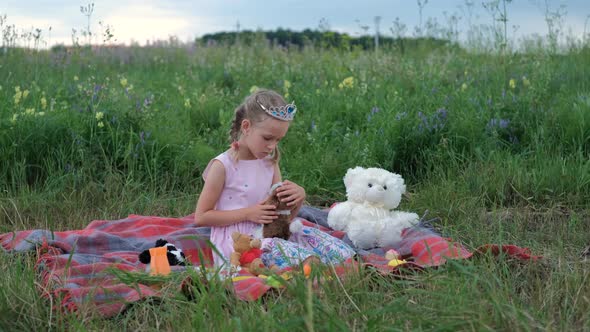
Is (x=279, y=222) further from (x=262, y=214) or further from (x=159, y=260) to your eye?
(x=159, y=260)

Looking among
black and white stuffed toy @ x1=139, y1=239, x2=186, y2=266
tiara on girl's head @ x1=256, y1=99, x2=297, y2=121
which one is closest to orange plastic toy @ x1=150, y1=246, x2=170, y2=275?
black and white stuffed toy @ x1=139, y1=239, x2=186, y2=266

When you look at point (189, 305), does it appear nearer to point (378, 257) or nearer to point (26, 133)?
point (378, 257)

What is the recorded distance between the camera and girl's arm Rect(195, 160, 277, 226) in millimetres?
3960

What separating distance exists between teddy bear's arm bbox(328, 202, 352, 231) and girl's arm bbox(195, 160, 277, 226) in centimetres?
47

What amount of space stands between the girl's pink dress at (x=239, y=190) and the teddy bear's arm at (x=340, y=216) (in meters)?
0.42

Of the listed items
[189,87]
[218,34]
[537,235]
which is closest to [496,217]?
[537,235]

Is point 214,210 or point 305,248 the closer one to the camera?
point 305,248

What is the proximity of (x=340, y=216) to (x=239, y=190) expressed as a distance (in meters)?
0.59

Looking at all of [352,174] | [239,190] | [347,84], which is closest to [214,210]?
[239,190]

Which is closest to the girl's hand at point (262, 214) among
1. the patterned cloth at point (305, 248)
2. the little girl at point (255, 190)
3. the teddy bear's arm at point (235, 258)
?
the little girl at point (255, 190)

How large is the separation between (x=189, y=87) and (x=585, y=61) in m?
4.32

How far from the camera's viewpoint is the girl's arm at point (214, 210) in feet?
13.0

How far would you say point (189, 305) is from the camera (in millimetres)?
2988

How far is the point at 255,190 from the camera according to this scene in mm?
4086
